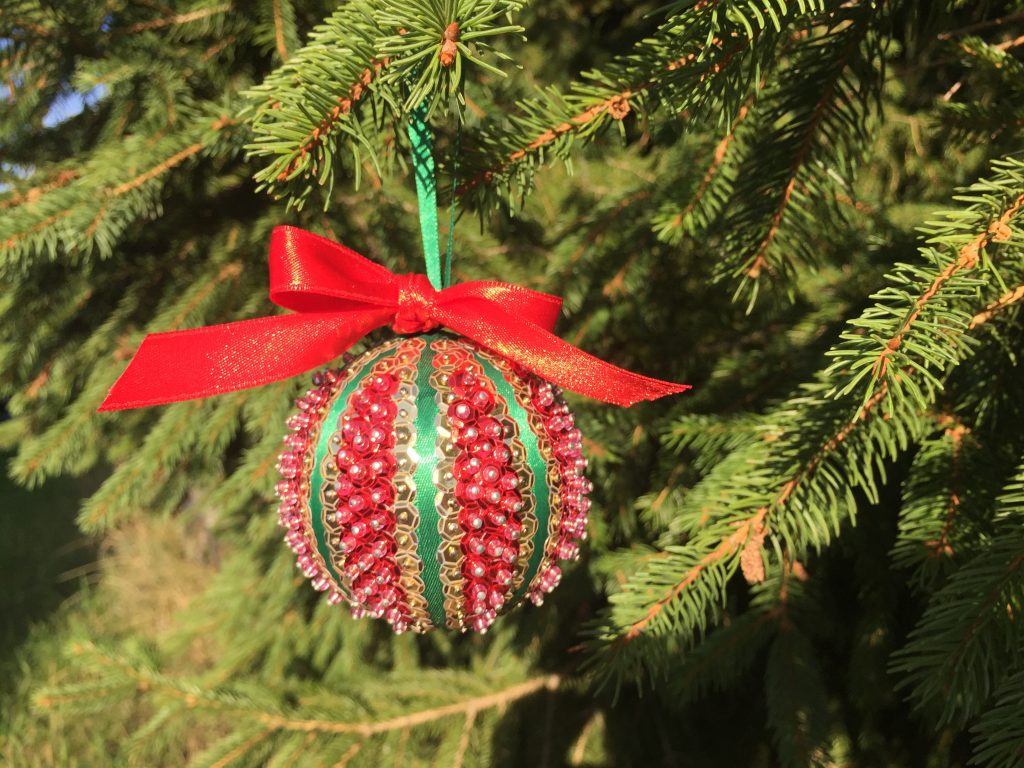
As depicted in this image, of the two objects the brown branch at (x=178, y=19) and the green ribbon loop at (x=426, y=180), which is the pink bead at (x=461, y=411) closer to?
the green ribbon loop at (x=426, y=180)

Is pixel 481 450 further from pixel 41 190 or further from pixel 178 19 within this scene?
pixel 178 19

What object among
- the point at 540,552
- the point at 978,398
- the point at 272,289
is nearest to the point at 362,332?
the point at 272,289

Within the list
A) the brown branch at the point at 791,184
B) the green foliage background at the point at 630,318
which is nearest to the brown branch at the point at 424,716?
the green foliage background at the point at 630,318

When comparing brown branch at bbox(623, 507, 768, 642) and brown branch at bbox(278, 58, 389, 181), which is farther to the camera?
brown branch at bbox(623, 507, 768, 642)

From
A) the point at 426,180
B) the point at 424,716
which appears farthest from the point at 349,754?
the point at 426,180

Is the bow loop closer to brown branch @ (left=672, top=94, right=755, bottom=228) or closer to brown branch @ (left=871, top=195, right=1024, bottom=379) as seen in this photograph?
brown branch @ (left=672, top=94, right=755, bottom=228)

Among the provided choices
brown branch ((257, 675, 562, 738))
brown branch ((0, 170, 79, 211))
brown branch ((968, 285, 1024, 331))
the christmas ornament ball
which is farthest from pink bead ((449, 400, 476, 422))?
brown branch ((257, 675, 562, 738))
